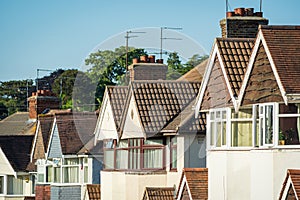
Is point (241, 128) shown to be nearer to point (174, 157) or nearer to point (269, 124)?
point (269, 124)

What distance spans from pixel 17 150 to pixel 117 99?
64.6 ft

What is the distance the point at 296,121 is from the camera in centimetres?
3067

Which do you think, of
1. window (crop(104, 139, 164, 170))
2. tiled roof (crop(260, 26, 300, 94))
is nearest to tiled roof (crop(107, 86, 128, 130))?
window (crop(104, 139, 164, 170))

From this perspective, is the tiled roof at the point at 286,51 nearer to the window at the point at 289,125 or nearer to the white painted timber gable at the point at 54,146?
the window at the point at 289,125

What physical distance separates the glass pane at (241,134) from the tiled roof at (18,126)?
3728 centimetres

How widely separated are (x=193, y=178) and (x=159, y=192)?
456 centimetres

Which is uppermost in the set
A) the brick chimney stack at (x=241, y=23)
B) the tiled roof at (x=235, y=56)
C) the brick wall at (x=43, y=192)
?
the brick chimney stack at (x=241, y=23)

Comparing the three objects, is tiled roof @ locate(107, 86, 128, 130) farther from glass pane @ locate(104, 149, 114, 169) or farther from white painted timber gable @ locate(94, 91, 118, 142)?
glass pane @ locate(104, 149, 114, 169)

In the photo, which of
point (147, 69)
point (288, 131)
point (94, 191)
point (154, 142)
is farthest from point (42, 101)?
point (288, 131)

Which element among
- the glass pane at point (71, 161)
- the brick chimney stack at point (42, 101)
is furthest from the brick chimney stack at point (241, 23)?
the brick chimney stack at point (42, 101)

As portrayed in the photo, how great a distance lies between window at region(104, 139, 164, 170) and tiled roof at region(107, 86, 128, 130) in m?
1.22

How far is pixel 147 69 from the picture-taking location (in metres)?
48.6

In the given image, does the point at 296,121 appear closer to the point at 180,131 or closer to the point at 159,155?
the point at 180,131

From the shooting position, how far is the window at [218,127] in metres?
35.1
